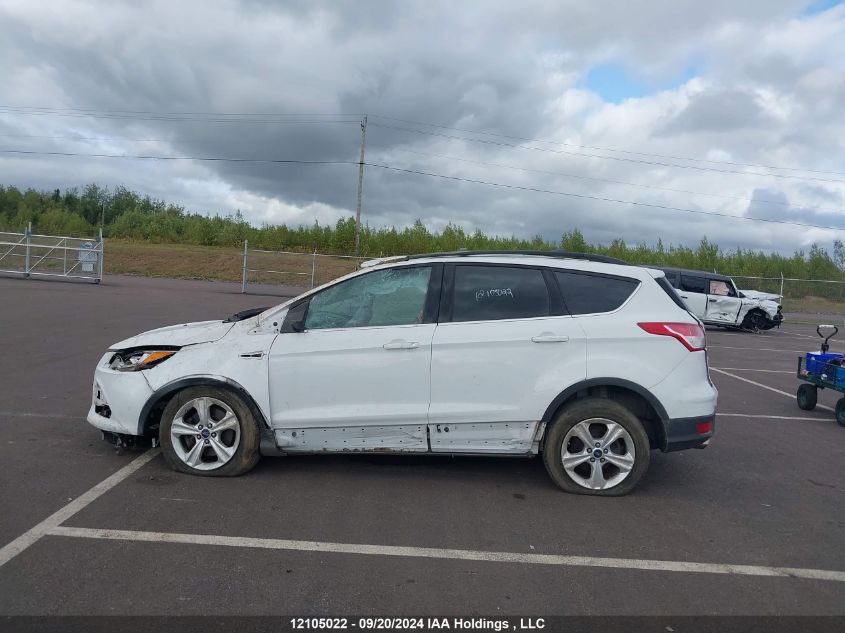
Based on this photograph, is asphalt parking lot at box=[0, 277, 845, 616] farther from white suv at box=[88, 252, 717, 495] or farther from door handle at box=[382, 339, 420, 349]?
door handle at box=[382, 339, 420, 349]

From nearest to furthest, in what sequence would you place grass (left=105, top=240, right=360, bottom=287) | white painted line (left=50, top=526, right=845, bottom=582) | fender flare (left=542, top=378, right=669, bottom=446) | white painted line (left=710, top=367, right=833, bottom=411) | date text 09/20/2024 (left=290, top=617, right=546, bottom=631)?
date text 09/20/2024 (left=290, top=617, right=546, bottom=631), white painted line (left=50, top=526, right=845, bottom=582), fender flare (left=542, top=378, right=669, bottom=446), white painted line (left=710, top=367, right=833, bottom=411), grass (left=105, top=240, right=360, bottom=287)

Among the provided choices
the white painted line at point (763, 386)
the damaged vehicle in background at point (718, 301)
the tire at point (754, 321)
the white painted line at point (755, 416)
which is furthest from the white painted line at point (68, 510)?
the tire at point (754, 321)

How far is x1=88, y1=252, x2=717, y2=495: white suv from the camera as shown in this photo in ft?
16.7

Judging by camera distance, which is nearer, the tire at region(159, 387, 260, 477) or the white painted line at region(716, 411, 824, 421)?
the tire at region(159, 387, 260, 477)

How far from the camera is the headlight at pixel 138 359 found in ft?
17.4

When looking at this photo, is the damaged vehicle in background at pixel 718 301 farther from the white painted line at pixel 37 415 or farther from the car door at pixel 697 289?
the white painted line at pixel 37 415

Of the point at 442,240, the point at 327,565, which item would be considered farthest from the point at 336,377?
the point at 442,240

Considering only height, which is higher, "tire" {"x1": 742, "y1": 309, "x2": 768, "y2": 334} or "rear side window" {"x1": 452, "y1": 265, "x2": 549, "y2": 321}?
"rear side window" {"x1": 452, "y1": 265, "x2": 549, "y2": 321}

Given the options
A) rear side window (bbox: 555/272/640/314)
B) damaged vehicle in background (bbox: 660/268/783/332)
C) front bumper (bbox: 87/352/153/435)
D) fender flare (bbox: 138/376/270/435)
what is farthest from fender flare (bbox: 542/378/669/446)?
damaged vehicle in background (bbox: 660/268/783/332)

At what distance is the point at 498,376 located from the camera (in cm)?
508

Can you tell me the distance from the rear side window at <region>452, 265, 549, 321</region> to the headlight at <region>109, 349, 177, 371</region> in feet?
7.55

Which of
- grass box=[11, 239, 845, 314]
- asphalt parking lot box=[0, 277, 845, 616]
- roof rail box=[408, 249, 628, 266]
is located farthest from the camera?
grass box=[11, 239, 845, 314]

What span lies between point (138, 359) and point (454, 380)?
98.9 inches

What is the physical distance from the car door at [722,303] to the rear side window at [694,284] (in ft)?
0.65
